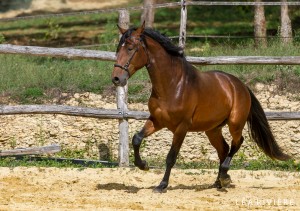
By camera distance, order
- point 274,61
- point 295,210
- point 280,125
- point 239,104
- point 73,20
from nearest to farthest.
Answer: point 295,210 < point 239,104 < point 274,61 < point 280,125 < point 73,20

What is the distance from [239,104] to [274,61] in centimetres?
165

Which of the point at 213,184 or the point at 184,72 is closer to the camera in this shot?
the point at 184,72

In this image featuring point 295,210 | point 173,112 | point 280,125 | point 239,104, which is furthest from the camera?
point 280,125

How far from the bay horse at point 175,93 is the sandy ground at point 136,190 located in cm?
39

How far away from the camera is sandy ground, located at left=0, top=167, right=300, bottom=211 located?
29.2ft

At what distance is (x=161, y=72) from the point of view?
380 inches

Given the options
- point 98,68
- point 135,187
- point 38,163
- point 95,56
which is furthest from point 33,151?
point 98,68

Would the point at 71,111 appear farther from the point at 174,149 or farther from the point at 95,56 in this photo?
the point at 174,149

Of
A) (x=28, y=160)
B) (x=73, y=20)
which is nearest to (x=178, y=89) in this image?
(x=28, y=160)

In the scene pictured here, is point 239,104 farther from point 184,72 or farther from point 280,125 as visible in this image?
point 280,125

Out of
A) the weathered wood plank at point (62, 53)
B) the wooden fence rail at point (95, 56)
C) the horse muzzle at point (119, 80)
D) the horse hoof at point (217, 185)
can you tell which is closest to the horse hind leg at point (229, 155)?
the horse hoof at point (217, 185)

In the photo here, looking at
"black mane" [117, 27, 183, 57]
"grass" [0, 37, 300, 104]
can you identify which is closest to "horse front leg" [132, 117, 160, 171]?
"black mane" [117, 27, 183, 57]

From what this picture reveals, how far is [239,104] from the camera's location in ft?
33.9

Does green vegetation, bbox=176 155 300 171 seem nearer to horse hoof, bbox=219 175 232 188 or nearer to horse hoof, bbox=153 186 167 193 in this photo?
horse hoof, bbox=219 175 232 188
